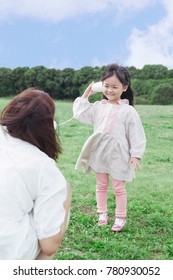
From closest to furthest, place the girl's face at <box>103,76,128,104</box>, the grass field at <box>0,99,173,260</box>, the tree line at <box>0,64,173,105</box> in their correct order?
1. the grass field at <box>0,99,173,260</box>
2. the girl's face at <box>103,76,128,104</box>
3. the tree line at <box>0,64,173,105</box>

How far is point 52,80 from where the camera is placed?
2791 centimetres

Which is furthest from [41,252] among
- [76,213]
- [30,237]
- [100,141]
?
[76,213]

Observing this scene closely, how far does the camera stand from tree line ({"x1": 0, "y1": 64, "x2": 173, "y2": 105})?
2736cm

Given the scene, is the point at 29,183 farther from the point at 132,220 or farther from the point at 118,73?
the point at 132,220

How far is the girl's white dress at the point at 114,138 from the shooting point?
13.2 ft

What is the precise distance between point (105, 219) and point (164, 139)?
6.15 meters

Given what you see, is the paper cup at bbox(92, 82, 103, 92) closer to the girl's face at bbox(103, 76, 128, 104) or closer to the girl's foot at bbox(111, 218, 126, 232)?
the girl's face at bbox(103, 76, 128, 104)

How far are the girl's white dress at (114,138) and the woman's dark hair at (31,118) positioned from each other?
1747mm

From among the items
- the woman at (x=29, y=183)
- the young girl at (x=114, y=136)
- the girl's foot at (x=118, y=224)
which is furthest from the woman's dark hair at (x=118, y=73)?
the woman at (x=29, y=183)

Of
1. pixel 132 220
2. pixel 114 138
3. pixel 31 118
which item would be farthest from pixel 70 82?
pixel 31 118

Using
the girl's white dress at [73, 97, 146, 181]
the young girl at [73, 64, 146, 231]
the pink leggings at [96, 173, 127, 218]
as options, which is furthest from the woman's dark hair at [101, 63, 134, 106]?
the pink leggings at [96, 173, 127, 218]

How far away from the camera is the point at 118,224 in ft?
13.5

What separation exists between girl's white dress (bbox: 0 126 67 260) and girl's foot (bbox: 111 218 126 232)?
1.89m
